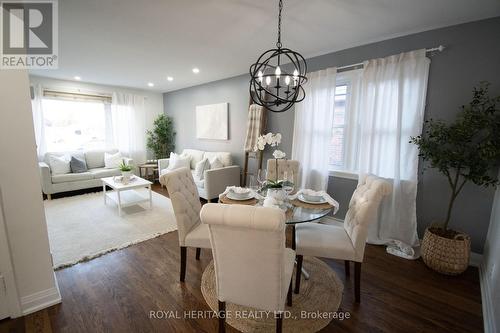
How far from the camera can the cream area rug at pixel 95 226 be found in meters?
2.53

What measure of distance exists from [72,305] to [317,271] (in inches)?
82.2

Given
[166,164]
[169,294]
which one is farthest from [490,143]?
[166,164]

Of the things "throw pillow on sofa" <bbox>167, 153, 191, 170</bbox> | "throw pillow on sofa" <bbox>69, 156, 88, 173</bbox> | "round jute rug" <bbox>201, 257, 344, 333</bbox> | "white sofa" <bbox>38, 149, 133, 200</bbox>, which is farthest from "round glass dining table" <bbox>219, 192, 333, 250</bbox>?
"throw pillow on sofa" <bbox>69, 156, 88, 173</bbox>

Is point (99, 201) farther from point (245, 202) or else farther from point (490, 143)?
point (490, 143)

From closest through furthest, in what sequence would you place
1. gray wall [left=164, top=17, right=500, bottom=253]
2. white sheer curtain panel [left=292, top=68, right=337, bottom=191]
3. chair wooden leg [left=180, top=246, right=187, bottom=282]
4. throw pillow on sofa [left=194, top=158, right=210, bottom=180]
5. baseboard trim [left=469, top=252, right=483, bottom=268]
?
chair wooden leg [left=180, top=246, right=187, bottom=282]
gray wall [left=164, top=17, right=500, bottom=253]
baseboard trim [left=469, top=252, right=483, bottom=268]
white sheer curtain panel [left=292, top=68, right=337, bottom=191]
throw pillow on sofa [left=194, top=158, right=210, bottom=180]

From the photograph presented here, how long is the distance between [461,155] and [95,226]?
14.0 ft

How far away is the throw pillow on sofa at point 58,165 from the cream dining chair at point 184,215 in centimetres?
389

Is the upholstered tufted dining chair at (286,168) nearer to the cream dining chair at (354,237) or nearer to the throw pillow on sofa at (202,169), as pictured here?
the cream dining chair at (354,237)

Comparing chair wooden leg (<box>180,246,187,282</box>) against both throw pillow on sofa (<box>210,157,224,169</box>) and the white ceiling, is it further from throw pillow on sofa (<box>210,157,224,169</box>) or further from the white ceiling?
throw pillow on sofa (<box>210,157,224,169</box>)

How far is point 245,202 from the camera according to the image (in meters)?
1.95

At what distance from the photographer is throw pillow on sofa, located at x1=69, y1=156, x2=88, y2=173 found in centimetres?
466

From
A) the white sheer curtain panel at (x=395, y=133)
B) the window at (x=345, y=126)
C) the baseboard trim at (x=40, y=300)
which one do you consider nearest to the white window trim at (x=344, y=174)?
the window at (x=345, y=126)

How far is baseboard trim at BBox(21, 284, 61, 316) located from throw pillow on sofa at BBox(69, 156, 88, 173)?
143 inches

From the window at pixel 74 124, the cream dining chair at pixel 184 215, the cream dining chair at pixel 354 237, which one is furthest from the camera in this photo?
the window at pixel 74 124
